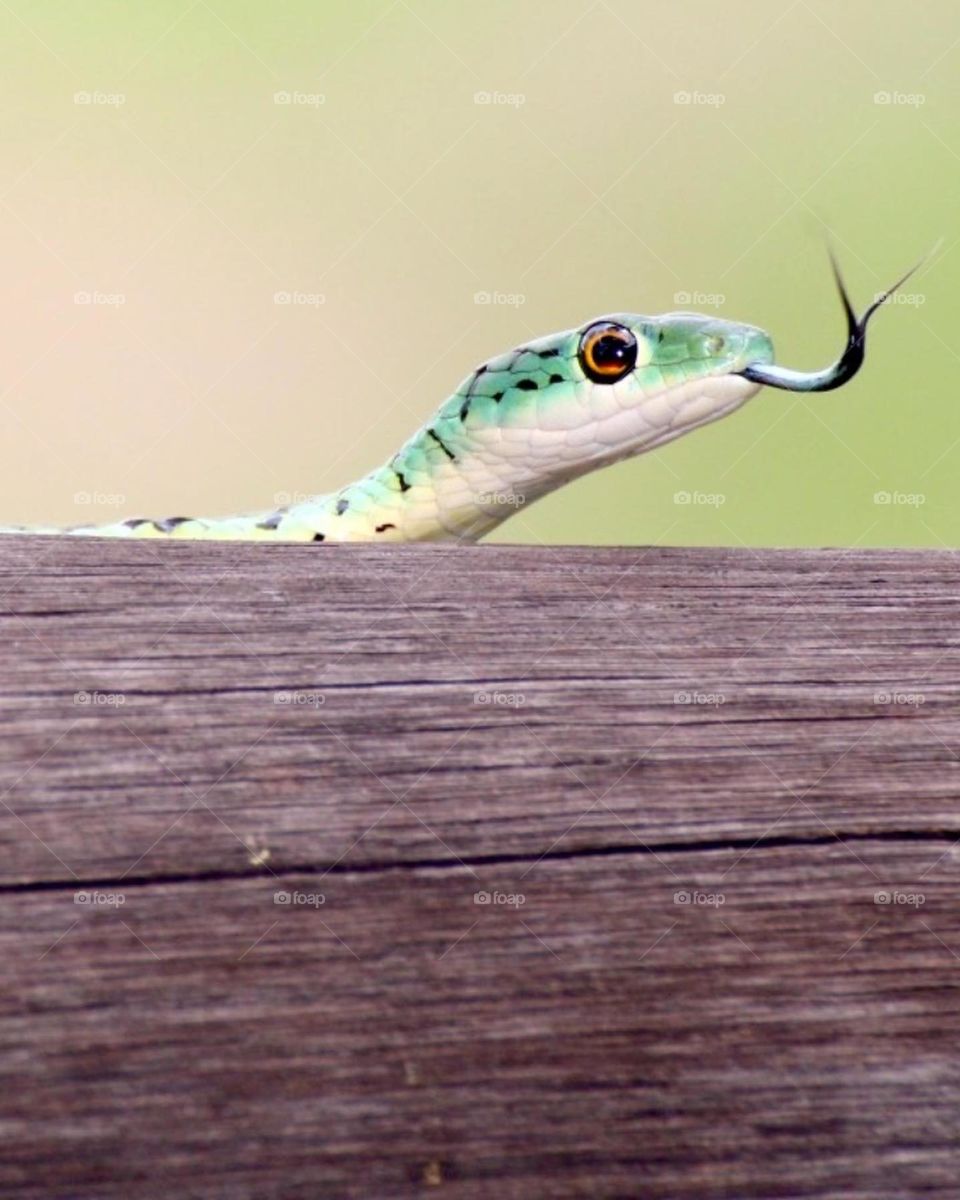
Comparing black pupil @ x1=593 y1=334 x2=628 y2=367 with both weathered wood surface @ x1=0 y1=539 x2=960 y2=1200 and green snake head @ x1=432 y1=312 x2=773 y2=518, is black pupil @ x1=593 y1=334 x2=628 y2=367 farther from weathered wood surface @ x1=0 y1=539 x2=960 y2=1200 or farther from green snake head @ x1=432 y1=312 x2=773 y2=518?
weathered wood surface @ x1=0 y1=539 x2=960 y2=1200

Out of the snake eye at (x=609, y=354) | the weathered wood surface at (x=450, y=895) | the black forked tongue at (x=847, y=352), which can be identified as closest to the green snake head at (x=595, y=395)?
the snake eye at (x=609, y=354)

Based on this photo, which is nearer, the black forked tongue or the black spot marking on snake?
the black forked tongue

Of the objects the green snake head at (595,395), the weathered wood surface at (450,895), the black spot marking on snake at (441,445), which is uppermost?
the weathered wood surface at (450,895)

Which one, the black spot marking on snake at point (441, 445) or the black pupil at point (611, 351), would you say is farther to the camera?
the black spot marking on snake at point (441, 445)

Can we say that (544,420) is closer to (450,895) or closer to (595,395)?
(595,395)

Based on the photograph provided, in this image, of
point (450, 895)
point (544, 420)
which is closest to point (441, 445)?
point (544, 420)

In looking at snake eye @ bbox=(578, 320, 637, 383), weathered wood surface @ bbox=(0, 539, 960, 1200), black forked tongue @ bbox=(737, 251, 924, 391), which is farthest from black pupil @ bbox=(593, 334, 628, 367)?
weathered wood surface @ bbox=(0, 539, 960, 1200)

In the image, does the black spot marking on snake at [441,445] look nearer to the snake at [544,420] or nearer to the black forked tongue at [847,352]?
the snake at [544,420]

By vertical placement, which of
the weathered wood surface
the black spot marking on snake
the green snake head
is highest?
the weathered wood surface
